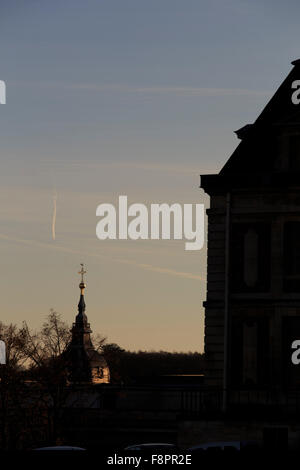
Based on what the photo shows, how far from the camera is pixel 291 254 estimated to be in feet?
156

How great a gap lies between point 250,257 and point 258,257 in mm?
314

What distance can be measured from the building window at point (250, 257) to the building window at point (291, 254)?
2.17 ft

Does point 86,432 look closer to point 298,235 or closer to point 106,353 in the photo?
point 298,235

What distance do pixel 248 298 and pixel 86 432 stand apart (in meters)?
11.6

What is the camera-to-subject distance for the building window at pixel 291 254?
47344 mm

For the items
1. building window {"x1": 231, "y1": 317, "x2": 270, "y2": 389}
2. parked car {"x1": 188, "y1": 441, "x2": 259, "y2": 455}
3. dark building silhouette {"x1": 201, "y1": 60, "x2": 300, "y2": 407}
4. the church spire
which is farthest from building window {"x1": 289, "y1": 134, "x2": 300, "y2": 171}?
the church spire

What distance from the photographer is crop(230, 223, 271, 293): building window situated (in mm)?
47719

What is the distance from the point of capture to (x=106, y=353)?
337ft

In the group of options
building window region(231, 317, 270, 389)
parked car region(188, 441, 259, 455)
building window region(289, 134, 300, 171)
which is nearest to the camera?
parked car region(188, 441, 259, 455)

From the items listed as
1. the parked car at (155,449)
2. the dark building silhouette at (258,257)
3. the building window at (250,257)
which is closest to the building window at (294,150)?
the dark building silhouette at (258,257)

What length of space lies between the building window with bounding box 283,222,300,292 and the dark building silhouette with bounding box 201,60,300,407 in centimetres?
4

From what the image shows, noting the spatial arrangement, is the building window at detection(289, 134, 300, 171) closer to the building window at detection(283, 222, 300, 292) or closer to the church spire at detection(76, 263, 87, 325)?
the building window at detection(283, 222, 300, 292)

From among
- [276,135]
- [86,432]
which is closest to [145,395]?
[86,432]

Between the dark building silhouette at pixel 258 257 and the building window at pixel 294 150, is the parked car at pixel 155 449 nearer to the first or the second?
the dark building silhouette at pixel 258 257
